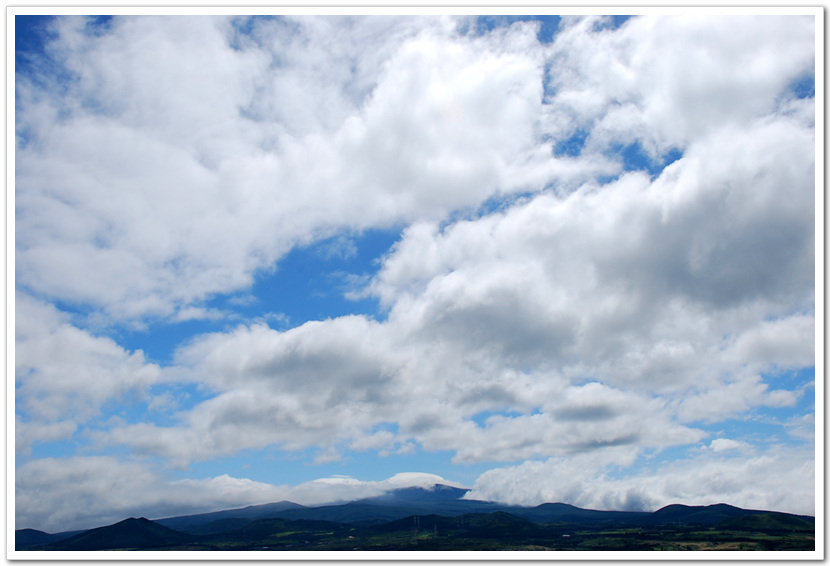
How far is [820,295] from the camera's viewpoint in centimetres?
7794

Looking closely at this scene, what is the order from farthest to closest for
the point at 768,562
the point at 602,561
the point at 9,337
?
the point at 9,337
the point at 602,561
the point at 768,562

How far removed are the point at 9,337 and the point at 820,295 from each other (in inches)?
5038

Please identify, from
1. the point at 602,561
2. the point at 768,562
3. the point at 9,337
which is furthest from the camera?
the point at 9,337

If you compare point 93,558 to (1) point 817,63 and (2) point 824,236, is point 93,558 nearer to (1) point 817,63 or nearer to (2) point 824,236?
(2) point 824,236

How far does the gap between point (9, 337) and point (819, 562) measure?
12870cm

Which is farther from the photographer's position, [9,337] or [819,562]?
[9,337]

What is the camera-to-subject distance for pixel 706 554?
3049 inches

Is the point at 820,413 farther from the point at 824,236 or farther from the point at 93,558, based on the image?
the point at 93,558

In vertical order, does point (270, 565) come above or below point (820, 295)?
below
